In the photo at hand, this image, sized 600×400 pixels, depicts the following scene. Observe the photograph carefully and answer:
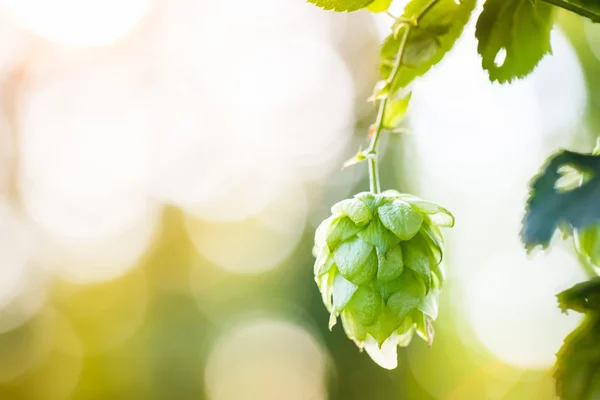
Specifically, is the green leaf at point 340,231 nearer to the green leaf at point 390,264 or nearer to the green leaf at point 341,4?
the green leaf at point 390,264

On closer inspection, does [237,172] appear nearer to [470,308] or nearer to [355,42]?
[355,42]

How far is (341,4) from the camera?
0.69 metres

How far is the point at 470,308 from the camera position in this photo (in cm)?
620

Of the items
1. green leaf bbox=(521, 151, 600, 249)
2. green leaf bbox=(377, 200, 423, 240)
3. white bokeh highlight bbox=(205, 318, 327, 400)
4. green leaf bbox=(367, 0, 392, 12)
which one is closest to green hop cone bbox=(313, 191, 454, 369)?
green leaf bbox=(377, 200, 423, 240)

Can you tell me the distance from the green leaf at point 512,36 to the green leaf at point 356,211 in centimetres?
25

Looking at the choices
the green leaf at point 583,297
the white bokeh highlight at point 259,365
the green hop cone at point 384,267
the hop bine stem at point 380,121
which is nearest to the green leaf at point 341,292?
the green hop cone at point 384,267

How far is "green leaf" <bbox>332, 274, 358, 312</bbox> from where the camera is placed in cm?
78

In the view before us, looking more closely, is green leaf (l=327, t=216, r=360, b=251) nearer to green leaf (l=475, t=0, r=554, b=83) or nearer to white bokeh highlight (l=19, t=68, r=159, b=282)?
green leaf (l=475, t=0, r=554, b=83)

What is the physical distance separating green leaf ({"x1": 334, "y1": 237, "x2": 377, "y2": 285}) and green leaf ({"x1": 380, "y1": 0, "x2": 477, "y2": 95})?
24 cm

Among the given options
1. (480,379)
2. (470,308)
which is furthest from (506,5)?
(480,379)

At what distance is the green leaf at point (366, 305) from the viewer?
2.52 ft

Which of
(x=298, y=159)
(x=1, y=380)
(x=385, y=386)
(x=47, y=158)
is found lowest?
(x=1, y=380)

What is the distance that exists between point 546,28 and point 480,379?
6.42 m

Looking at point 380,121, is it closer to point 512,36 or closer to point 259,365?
point 512,36
